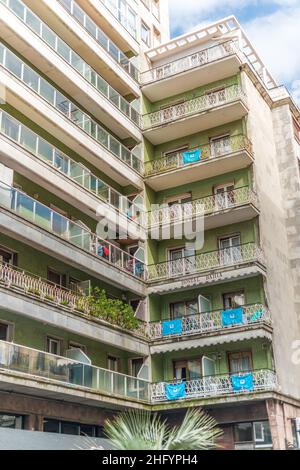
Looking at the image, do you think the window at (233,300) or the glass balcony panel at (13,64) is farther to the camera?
the window at (233,300)

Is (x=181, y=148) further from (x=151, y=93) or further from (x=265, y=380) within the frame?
(x=265, y=380)

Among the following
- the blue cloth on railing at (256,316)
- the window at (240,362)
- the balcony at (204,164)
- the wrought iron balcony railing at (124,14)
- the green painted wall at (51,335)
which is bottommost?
the window at (240,362)

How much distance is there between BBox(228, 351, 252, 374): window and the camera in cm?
2978

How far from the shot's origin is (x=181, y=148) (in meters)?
36.1

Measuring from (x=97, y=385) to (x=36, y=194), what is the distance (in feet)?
Result: 29.7

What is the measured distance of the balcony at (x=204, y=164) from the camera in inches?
1282

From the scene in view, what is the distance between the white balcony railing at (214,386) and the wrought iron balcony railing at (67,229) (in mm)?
6108

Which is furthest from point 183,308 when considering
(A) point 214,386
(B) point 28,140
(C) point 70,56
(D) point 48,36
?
(D) point 48,36

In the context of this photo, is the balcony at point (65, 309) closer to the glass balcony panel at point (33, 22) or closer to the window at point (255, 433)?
the window at point (255, 433)

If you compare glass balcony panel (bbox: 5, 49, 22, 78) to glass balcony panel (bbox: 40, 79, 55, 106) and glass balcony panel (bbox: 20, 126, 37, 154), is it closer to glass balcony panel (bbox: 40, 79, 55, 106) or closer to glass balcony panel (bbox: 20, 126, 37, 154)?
glass balcony panel (bbox: 40, 79, 55, 106)

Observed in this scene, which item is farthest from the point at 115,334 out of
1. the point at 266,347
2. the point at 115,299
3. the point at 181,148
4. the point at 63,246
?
the point at 181,148

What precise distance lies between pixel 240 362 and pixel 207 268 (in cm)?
485

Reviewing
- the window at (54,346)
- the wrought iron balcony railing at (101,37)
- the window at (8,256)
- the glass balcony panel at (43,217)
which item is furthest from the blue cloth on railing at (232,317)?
the wrought iron balcony railing at (101,37)

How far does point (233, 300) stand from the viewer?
31328 mm
